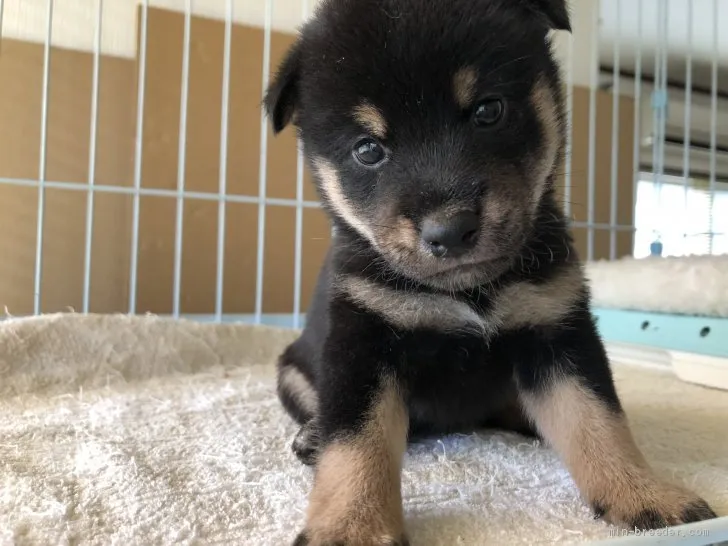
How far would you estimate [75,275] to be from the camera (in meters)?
2.64

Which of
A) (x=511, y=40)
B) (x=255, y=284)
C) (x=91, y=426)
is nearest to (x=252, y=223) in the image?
(x=255, y=284)

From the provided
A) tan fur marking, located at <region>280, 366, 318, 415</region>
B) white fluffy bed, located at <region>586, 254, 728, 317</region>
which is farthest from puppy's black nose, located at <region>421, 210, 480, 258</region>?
white fluffy bed, located at <region>586, 254, 728, 317</region>

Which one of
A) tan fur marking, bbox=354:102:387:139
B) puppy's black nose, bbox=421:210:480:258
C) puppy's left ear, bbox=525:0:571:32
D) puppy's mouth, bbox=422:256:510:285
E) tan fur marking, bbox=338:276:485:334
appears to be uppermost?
puppy's left ear, bbox=525:0:571:32

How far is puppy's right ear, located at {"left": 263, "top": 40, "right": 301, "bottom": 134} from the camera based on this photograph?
3.59 feet

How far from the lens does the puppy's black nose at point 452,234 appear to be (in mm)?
804

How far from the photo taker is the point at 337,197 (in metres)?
1.08

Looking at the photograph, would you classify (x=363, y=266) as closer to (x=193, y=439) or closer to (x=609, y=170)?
(x=193, y=439)

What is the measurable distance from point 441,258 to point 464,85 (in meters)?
0.25

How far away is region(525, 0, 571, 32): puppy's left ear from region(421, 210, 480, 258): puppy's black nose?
0.45m

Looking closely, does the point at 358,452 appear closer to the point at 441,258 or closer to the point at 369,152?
the point at 441,258

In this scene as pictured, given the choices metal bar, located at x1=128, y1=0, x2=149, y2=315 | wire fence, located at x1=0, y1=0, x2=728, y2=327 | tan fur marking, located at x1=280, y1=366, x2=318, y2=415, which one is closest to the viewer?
tan fur marking, located at x1=280, y1=366, x2=318, y2=415

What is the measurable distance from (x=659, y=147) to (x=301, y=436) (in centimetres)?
255

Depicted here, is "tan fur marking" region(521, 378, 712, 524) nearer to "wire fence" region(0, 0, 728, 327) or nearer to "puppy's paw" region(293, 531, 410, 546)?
"puppy's paw" region(293, 531, 410, 546)

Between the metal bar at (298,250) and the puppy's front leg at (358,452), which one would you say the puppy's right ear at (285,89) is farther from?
the metal bar at (298,250)
